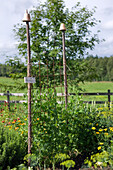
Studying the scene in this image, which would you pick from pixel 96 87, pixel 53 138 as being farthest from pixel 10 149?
pixel 96 87

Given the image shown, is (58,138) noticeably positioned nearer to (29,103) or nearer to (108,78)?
(29,103)

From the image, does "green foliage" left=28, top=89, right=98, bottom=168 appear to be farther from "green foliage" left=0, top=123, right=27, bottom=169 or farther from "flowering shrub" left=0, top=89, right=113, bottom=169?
"green foliage" left=0, top=123, right=27, bottom=169

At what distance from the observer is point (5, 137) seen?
11.0 feet

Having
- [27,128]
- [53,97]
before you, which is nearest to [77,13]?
[53,97]

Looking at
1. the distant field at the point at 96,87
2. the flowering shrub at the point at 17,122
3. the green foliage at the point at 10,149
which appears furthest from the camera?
the distant field at the point at 96,87

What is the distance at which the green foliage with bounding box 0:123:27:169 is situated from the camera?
3.07 m

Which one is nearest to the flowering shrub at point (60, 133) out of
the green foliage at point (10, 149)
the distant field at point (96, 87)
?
the green foliage at point (10, 149)

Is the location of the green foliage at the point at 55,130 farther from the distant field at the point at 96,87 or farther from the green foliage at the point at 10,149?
the distant field at the point at 96,87

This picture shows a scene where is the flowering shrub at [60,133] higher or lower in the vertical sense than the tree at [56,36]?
lower

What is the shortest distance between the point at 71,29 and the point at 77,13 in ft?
2.85

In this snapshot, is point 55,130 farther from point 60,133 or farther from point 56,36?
point 56,36

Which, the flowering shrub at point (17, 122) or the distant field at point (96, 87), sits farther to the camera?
the distant field at point (96, 87)

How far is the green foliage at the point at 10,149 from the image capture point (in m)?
3.07

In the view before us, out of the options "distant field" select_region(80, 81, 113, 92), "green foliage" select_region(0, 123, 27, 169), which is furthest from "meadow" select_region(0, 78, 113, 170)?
"distant field" select_region(80, 81, 113, 92)
